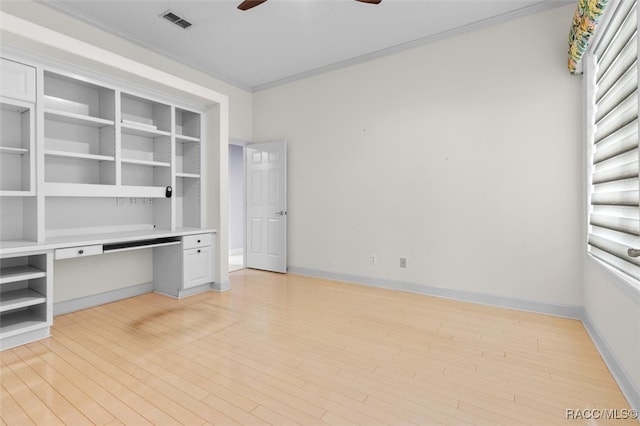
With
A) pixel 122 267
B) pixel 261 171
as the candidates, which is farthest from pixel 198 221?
pixel 261 171

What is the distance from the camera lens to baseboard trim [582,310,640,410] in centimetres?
184

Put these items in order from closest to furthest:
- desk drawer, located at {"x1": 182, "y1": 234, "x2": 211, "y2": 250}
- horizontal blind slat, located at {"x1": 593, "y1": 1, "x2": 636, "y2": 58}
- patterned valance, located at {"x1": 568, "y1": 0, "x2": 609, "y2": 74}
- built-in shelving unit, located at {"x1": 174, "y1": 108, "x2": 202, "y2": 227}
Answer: horizontal blind slat, located at {"x1": 593, "y1": 1, "x2": 636, "y2": 58} < patterned valance, located at {"x1": 568, "y1": 0, "x2": 609, "y2": 74} < desk drawer, located at {"x1": 182, "y1": 234, "x2": 211, "y2": 250} < built-in shelving unit, located at {"x1": 174, "y1": 108, "x2": 202, "y2": 227}

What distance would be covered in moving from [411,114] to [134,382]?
156 inches

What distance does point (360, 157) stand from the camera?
460 centimetres

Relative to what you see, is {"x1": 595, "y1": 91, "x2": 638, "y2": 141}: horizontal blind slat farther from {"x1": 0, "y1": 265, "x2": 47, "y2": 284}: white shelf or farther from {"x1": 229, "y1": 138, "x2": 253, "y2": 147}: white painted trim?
{"x1": 229, "y1": 138, "x2": 253, "y2": 147}: white painted trim

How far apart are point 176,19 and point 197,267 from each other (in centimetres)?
287

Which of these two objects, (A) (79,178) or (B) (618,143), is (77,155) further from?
(B) (618,143)

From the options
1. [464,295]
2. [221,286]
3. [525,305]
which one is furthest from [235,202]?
[525,305]

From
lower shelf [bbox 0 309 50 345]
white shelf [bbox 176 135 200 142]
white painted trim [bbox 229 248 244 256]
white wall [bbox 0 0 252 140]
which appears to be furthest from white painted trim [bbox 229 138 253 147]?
lower shelf [bbox 0 309 50 345]

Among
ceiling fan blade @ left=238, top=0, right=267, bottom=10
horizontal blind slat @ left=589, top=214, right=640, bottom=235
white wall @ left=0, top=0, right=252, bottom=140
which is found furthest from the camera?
white wall @ left=0, top=0, right=252, bottom=140

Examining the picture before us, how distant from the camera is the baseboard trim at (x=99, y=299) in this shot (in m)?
3.34

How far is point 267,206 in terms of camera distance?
17.9 feet

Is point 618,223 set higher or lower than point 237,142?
lower

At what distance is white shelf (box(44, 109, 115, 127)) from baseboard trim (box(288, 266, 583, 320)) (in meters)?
3.29
